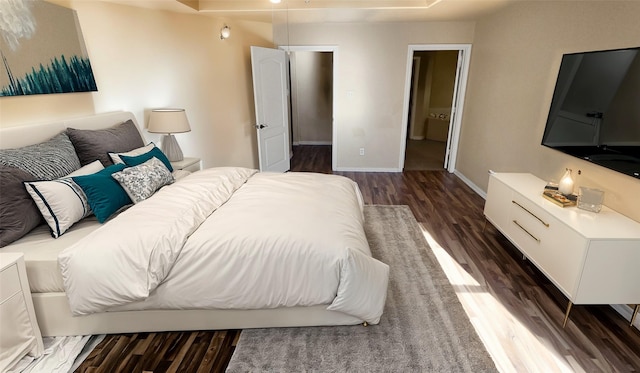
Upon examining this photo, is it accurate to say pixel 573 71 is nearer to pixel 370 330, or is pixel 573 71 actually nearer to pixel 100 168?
pixel 370 330

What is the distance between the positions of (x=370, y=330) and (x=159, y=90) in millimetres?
2969

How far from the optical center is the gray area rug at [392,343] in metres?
1.78

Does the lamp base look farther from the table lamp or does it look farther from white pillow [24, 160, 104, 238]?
white pillow [24, 160, 104, 238]

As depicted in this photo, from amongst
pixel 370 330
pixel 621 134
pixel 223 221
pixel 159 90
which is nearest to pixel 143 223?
pixel 223 221

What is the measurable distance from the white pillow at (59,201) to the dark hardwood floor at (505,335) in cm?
74

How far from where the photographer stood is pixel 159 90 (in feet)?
10.9

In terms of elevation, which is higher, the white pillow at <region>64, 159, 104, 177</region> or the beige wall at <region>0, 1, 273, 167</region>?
the beige wall at <region>0, 1, 273, 167</region>

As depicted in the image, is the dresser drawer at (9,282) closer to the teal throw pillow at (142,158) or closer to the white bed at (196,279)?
the white bed at (196,279)

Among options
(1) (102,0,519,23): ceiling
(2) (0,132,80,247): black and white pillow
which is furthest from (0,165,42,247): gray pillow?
(1) (102,0,519,23): ceiling

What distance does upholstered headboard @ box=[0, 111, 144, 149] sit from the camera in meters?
1.98

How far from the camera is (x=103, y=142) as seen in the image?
2.48 metres

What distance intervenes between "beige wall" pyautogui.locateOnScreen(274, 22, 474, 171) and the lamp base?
2.64 meters

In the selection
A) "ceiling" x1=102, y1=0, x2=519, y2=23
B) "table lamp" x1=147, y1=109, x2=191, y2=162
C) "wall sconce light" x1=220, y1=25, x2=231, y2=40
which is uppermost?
"ceiling" x1=102, y1=0, x2=519, y2=23

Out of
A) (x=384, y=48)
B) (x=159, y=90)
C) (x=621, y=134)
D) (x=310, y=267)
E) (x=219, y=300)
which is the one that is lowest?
(x=219, y=300)
